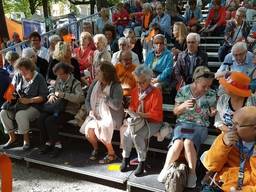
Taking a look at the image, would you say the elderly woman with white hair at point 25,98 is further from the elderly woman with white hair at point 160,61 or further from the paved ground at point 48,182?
the elderly woman with white hair at point 160,61

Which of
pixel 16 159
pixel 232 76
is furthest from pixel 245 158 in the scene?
pixel 16 159

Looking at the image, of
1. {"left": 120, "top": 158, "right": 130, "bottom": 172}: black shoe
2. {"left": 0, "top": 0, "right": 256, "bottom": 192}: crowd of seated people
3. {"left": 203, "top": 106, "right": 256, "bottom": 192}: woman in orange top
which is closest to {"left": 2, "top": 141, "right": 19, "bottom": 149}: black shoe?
{"left": 0, "top": 0, "right": 256, "bottom": 192}: crowd of seated people

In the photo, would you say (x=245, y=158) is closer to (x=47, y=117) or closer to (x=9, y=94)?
(x=9, y=94)

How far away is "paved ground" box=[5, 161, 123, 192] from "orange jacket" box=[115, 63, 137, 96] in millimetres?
1459

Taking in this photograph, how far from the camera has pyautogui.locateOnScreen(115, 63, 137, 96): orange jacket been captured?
18.3 ft

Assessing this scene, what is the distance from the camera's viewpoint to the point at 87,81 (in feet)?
21.1

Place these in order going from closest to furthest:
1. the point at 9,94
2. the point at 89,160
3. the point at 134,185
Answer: the point at 9,94 → the point at 134,185 → the point at 89,160

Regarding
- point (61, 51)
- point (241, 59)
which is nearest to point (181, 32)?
point (241, 59)

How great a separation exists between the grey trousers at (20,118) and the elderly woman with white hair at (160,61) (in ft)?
6.27

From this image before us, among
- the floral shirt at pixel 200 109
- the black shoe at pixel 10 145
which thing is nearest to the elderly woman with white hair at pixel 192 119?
the floral shirt at pixel 200 109

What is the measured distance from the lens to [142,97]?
469 cm

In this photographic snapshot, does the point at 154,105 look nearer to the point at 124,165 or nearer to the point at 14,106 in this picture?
the point at 124,165

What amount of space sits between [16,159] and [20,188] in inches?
33.6

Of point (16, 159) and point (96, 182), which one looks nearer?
point (96, 182)
